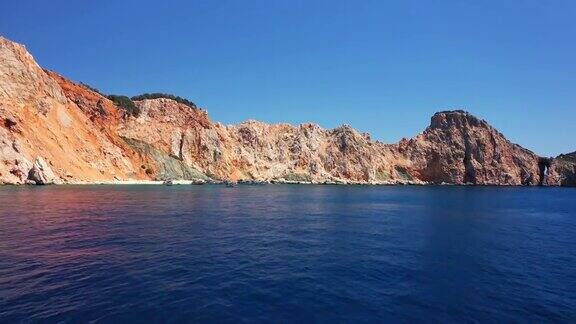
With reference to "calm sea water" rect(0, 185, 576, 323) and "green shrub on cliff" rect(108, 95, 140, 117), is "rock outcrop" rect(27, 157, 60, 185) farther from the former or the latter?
"calm sea water" rect(0, 185, 576, 323)

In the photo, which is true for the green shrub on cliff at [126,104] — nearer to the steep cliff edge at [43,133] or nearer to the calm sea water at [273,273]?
the steep cliff edge at [43,133]

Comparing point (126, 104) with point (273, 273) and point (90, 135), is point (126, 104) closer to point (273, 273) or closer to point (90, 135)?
point (90, 135)

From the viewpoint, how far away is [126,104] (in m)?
179

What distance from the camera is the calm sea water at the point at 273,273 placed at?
1862 cm

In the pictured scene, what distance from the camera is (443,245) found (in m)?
37.1

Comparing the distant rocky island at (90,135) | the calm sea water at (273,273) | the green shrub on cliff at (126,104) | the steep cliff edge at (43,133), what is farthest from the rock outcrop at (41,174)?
the calm sea water at (273,273)

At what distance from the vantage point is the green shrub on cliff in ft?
581

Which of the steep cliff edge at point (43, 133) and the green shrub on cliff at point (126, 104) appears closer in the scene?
the steep cliff edge at point (43, 133)

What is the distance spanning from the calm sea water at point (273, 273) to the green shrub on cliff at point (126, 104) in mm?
138085

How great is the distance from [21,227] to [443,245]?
39.2 m

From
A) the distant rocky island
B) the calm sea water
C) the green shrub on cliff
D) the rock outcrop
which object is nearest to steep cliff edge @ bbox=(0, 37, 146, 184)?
the distant rocky island

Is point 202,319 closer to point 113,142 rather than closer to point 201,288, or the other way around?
point 201,288

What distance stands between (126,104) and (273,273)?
172m

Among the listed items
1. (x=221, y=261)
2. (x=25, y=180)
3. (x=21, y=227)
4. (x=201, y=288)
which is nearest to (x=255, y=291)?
(x=201, y=288)
